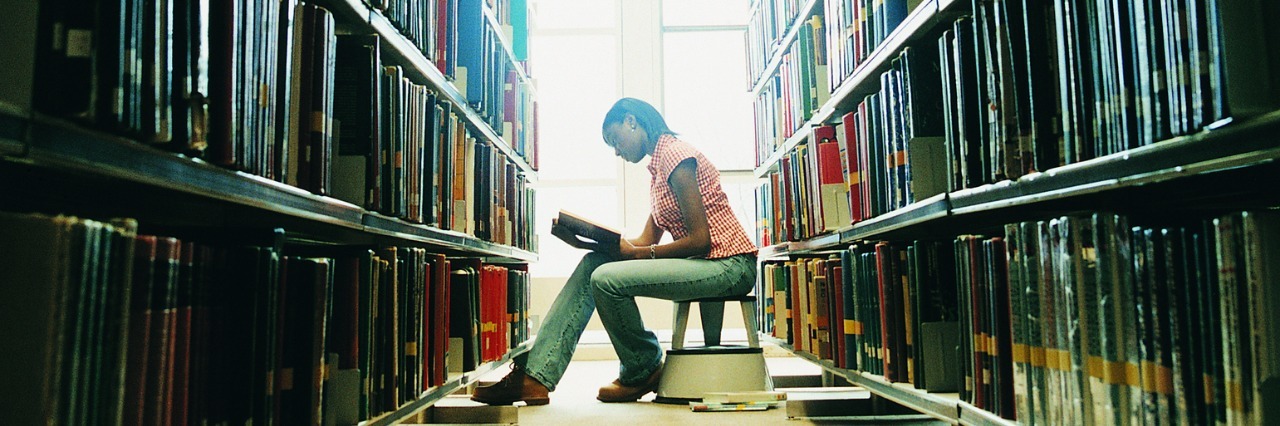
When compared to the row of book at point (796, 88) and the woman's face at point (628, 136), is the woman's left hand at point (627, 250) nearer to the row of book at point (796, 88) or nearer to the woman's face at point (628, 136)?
the woman's face at point (628, 136)

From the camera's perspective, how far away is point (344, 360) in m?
1.52

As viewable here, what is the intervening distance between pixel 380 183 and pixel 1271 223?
134 cm

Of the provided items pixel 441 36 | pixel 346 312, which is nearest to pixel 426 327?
pixel 346 312

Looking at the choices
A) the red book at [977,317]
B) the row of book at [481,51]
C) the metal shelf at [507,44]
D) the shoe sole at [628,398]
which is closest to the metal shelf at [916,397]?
the red book at [977,317]

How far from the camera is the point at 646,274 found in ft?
9.44

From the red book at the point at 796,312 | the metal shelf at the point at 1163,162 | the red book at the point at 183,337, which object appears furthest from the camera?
the red book at the point at 796,312

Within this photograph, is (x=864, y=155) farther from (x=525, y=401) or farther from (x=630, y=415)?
(x=525, y=401)

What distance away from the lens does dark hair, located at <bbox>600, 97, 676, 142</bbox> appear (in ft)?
10.4

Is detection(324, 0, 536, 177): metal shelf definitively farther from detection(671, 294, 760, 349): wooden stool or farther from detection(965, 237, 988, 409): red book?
detection(965, 237, 988, 409): red book

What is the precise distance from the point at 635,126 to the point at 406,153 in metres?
1.44

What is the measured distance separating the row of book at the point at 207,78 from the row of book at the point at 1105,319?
975 millimetres

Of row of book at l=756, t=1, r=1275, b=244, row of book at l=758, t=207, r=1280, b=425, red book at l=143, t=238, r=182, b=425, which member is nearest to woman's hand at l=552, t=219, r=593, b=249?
row of book at l=756, t=1, r=1275, b=244

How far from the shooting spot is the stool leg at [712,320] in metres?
3.18

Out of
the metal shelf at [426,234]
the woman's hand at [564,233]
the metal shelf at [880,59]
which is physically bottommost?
the metal shelf at [426,234]
